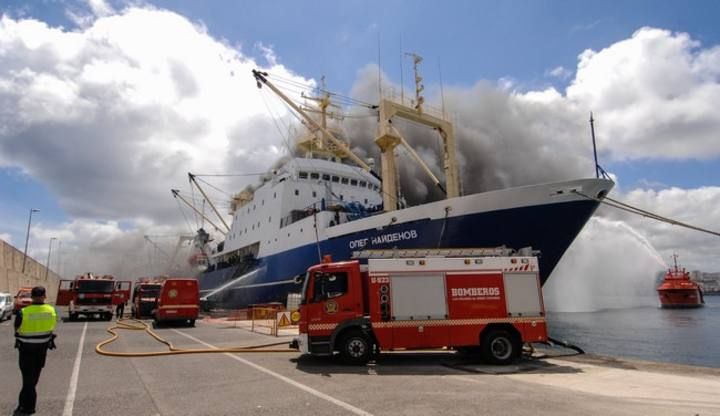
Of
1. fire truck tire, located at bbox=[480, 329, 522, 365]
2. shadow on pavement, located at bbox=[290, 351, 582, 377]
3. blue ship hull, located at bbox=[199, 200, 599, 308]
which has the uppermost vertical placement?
blue ship hull, located at bbox=[199, 200, 599, 308]

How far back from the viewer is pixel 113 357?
988cm

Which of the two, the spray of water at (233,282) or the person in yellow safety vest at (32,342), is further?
the spray of water at (233,282)

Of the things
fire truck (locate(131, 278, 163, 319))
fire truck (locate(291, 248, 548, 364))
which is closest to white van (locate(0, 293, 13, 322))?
fire truck (locate(131, 278, 163, 319))

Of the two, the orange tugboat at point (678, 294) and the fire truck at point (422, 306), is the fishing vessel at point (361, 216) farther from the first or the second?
the orange tugboat at point (678, 294)

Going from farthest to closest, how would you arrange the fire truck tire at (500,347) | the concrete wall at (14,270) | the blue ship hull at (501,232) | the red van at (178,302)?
the concrete wall at (14,270) < the red van at (178,302) < the blue ship hull at (501,232) < the fire truck tire at (500,347)

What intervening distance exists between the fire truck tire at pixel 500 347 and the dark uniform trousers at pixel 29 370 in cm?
783

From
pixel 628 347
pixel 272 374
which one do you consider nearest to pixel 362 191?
pixel 628 347

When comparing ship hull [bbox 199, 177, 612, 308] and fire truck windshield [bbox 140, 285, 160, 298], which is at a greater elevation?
ship hull [bbox 199, 177, 612, 308]

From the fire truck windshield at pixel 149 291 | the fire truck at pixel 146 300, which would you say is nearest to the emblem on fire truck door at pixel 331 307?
the fire truck at pixel 146 300

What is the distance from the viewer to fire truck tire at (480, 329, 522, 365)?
30.6ft

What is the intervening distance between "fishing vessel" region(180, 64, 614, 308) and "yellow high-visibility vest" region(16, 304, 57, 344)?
5674 mm

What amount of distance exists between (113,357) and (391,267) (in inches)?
262

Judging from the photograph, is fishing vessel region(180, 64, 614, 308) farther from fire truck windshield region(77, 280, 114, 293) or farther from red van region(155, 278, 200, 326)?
fire truck windshield region(77, 280, 114, 293)

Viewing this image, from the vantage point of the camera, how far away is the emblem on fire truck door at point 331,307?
31.1 feet
